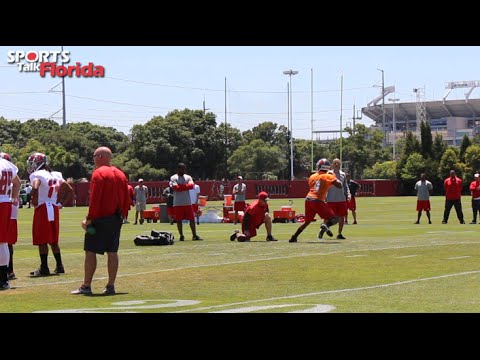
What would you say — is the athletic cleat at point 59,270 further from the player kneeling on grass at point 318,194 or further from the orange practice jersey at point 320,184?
the orange practice jersey at point 320,184

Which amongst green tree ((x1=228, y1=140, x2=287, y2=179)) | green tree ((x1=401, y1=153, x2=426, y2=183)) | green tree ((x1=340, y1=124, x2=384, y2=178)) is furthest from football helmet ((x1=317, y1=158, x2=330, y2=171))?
green tree ((x1=340, y1=124, x2=384, y2=178))

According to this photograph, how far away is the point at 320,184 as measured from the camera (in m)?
23.9

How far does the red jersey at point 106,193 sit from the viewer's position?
14.3 meters

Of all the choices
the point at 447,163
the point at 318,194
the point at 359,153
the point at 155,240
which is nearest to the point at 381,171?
the point at 359,153

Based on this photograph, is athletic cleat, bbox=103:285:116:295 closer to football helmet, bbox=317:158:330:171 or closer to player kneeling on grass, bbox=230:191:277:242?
football helmet, bbox=317:158:330:171

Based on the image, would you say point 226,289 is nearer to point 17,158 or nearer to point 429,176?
point 429,176

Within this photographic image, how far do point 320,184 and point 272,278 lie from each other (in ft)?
26.9

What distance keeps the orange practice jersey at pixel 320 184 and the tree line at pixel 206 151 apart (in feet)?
243

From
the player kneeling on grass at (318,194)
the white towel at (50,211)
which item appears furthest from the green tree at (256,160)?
the white towel at (50,211)

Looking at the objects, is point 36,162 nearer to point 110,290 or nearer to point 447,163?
point 110,290
